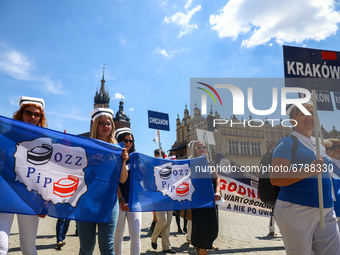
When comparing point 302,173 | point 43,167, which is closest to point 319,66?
point 302,173

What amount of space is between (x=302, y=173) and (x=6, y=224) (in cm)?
284

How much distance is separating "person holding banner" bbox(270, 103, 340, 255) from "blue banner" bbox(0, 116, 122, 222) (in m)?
1.97

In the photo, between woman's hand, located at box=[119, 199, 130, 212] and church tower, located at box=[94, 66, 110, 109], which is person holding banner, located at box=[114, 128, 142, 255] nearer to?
woman's hand, located at box=[119, 199, 130, 212]

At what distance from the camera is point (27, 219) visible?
3037mm

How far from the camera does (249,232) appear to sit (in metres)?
8.44

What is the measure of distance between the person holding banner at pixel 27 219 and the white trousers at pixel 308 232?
8.38ft

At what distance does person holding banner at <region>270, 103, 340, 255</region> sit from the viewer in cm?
270

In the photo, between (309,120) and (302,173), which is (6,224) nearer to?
(302,173)

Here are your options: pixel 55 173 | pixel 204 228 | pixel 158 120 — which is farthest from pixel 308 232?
pixel 158 120

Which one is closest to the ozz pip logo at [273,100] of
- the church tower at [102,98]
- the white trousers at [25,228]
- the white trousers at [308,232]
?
the white trousers at [308,232]

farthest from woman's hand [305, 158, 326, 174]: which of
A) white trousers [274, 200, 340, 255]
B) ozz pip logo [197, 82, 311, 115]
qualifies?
ozz pip logo [197, 82, 311, 115]

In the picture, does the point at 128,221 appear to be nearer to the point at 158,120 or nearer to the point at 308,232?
the point at 308,232

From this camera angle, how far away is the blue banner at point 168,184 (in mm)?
4500

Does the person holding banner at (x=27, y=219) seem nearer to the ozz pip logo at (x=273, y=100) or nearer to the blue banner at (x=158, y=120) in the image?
the ozz pip logo at (x=273, y=100)
